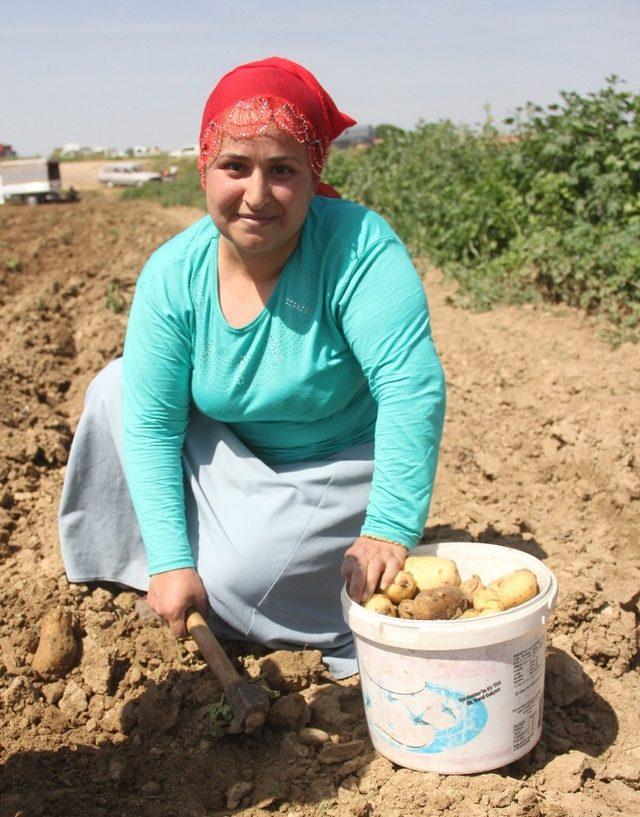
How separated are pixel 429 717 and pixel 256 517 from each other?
0.82 meters

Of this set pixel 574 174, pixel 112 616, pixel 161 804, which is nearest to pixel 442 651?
pixel 161 804

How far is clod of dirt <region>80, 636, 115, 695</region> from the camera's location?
2.74 meters

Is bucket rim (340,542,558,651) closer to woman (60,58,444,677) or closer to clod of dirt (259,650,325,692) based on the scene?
woman (60,58,444,677)

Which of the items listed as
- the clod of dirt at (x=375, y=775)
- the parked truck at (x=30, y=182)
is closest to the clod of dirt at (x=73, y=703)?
the clod of dirt at (x=375, y=775)

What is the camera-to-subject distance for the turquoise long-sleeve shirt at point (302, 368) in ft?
7.81

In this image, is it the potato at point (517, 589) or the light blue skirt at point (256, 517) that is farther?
the light blue skirt at point (256, 517)

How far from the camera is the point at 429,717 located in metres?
2.12

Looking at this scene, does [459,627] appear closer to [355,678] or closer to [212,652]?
[212,652]

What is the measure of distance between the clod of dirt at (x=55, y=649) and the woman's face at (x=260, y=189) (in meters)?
1.25

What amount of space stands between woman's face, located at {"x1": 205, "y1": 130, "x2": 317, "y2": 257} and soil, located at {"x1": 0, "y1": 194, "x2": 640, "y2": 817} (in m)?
1.19

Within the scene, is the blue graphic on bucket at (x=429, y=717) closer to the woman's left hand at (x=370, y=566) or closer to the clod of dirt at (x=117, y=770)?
the woman's left hand at (x=370, y=566)

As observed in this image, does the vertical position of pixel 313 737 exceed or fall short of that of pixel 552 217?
it falls short

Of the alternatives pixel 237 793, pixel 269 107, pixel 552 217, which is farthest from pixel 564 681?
pixel 552 217

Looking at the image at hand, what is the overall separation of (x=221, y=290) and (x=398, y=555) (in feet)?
2.81
